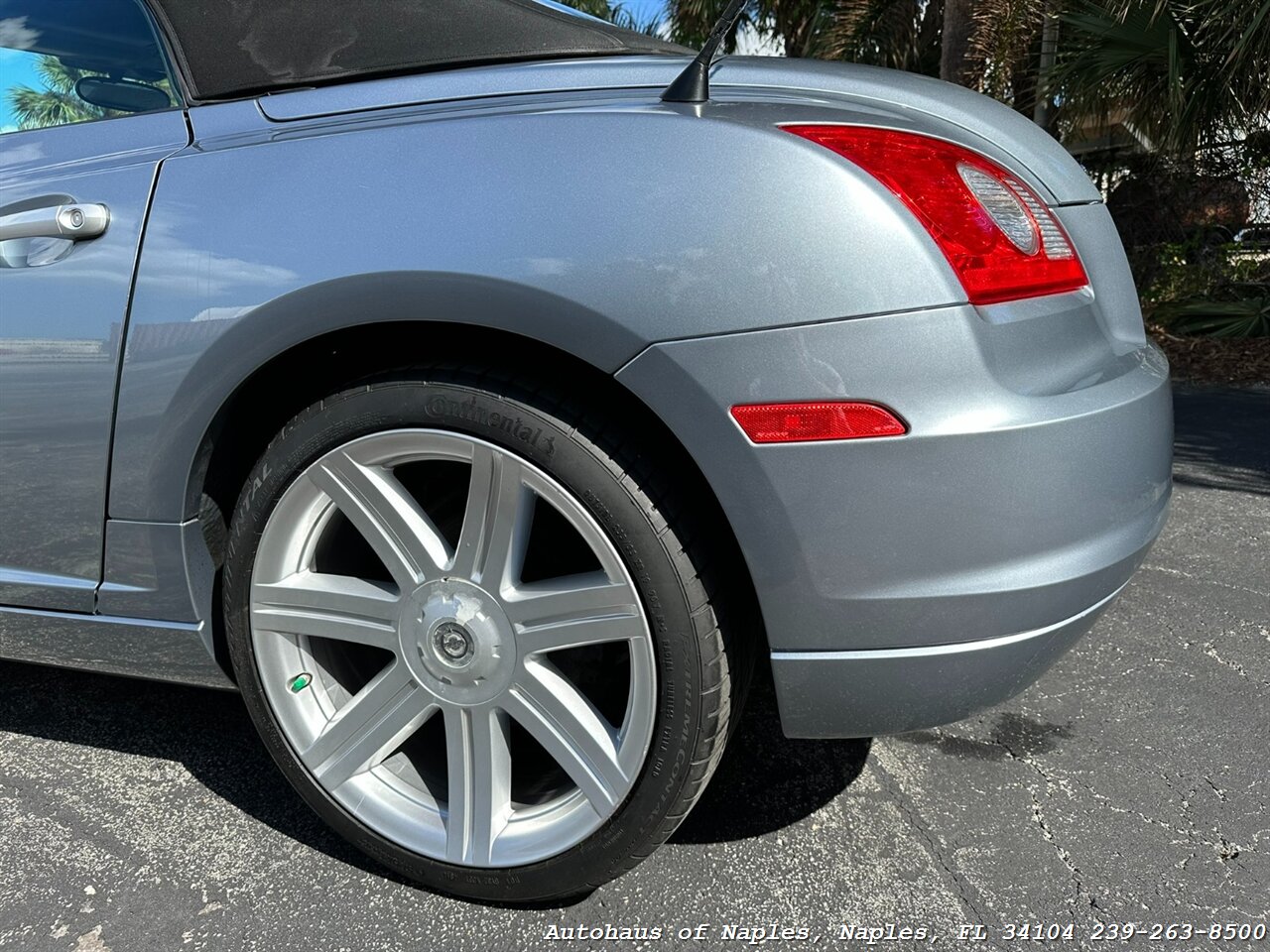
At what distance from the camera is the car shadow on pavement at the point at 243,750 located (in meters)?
2.00

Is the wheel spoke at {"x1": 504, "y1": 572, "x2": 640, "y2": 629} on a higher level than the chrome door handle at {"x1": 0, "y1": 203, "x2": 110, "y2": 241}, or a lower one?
lower

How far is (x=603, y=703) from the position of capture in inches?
78.4

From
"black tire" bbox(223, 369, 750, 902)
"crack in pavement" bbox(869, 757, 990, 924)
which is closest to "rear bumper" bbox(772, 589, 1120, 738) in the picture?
"black tire" bbox(223, 369, 750, 902)

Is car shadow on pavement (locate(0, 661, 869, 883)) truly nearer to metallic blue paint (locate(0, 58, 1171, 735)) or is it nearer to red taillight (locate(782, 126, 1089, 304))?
metallic blue paint (locate(0, 58, 1171, 735))

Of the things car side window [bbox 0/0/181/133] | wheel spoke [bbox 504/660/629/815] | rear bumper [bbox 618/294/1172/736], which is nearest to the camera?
rear bumper [bbox 618/294/1172/736]

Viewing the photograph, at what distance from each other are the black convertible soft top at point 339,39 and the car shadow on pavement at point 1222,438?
11.0 feet

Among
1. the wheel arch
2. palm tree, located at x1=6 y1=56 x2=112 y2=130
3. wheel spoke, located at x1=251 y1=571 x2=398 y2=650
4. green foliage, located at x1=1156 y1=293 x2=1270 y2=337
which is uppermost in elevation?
palm tree, located at x1=6 y1=56 x2=112 y2=130

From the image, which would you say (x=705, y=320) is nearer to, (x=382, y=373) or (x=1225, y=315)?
(x=382, y=373)

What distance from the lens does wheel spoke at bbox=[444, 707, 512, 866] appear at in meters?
1.69

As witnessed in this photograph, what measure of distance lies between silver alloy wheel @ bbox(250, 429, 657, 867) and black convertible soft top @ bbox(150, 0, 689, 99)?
0.72 metres

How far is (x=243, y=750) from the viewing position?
2268mm

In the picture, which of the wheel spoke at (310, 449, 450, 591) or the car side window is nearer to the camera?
the wheel spoke at (310, 449, 450, 591)

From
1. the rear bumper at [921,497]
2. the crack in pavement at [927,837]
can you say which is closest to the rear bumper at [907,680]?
the rear bumper at [921,497]

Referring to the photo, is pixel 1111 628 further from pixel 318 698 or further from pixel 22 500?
pixel 22 500
